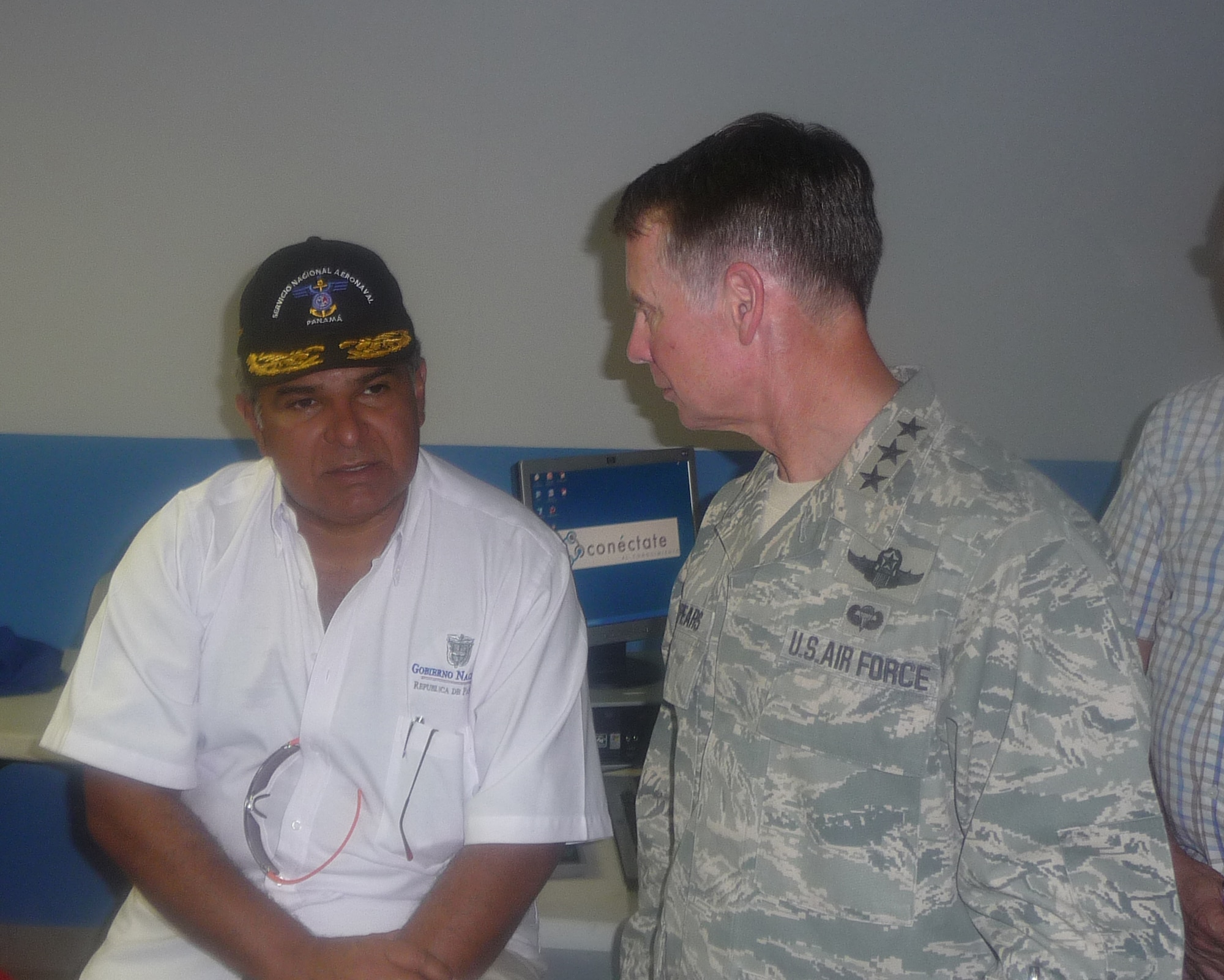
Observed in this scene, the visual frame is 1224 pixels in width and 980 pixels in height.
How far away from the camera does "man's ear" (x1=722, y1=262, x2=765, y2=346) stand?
1.12 m

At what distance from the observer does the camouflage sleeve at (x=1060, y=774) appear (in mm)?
859

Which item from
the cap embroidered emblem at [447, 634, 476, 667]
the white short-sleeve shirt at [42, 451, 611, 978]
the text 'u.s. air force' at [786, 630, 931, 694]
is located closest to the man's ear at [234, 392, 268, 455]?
the white short-sleeve shirt at [42, 451, 611, 978]

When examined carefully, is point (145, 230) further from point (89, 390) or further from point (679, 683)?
point (679, 683)

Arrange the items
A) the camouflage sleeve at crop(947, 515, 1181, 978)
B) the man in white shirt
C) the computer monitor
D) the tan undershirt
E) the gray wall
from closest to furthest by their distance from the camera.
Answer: the camouflage sleeve at crop(947, 515, 1181, 978) → the tan undershirt → the man in white shirt → the computer monitor → the gray wall

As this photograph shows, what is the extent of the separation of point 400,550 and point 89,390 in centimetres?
126

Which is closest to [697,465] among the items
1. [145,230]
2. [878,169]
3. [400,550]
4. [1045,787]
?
[878,169]

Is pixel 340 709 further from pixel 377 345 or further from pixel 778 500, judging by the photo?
pixel 778 500

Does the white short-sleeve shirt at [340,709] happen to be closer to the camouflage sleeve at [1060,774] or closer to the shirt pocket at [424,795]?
the shirt pocket at [424,795]

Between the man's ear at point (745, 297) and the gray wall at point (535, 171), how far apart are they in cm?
119

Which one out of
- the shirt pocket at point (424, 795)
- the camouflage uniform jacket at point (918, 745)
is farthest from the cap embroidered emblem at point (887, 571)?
the shirt pocket at point (424, 795)

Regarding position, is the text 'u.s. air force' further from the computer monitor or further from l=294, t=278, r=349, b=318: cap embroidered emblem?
the computer monitor

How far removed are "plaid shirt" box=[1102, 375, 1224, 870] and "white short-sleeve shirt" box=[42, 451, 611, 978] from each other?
31.8 inches

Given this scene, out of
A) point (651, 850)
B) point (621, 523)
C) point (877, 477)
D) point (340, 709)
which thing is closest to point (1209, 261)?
point (621, 523)

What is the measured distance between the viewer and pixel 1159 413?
146 cm
